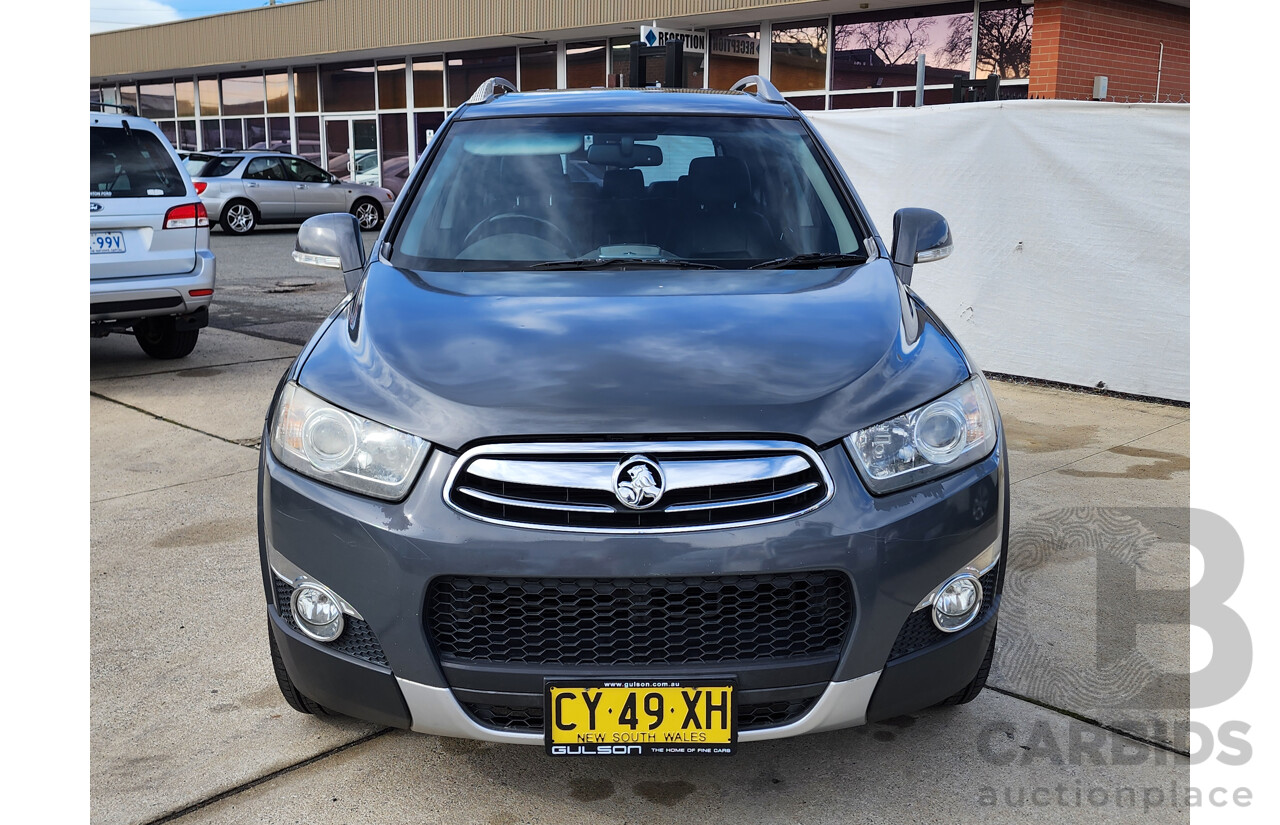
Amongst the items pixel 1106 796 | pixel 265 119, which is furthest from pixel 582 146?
pixel 265 119

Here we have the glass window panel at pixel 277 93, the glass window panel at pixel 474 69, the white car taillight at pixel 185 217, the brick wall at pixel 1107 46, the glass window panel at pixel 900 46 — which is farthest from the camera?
the glass window panel at pixel 277 93

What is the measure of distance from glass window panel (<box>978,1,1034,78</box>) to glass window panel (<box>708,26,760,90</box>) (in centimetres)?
422

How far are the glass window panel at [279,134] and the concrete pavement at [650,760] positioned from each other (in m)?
26.6

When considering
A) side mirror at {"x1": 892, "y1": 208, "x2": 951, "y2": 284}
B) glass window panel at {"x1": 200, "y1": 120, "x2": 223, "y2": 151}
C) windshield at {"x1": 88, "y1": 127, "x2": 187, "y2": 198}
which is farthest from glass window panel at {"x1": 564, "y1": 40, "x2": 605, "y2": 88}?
side mirror at {"x1": 892, "y1": 208, "x2": 951, "y2": 284}

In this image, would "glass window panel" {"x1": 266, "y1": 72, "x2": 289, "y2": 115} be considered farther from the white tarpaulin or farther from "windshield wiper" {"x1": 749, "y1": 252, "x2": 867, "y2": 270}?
"windshield wiper" {"x1": 749, "y1": 252, "x2": 867, "y2": 270}

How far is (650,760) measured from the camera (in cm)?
298

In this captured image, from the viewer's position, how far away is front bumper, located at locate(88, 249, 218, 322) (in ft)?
23.8

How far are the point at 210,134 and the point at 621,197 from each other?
32.8 metres

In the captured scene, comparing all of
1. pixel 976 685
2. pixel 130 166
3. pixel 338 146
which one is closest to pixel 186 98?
pixel 338 146

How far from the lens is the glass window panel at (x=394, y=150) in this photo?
2636 centimetres

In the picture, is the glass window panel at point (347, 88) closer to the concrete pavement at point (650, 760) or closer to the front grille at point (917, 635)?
the concrete pavement at point (650, 760)

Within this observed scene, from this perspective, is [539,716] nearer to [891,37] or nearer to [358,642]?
[358,642]

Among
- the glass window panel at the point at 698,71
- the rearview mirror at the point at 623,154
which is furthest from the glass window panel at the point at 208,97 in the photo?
the rearview mirror at the point at 623,154

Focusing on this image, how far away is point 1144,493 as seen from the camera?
17.3ft
